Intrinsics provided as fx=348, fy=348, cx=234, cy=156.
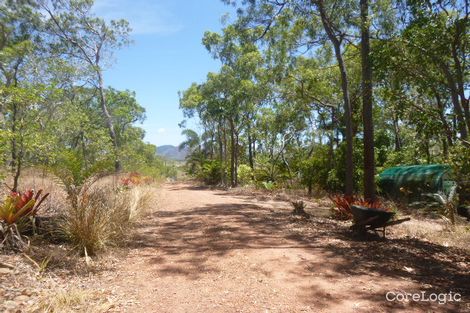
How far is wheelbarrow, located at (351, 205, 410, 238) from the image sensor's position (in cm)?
666

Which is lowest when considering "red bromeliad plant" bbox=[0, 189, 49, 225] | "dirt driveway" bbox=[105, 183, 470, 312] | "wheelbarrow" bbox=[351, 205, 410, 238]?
"dirt driveway" bbox=[105, 183, 470, 312]

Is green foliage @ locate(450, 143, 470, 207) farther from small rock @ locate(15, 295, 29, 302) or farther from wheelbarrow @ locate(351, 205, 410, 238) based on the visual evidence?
small rock @ locate(15, 295, 29, 302)

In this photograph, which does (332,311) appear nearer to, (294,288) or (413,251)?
(294,288)

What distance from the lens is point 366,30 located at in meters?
8.85

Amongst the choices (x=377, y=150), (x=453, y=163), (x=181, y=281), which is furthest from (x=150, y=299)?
(x=377, y=150)

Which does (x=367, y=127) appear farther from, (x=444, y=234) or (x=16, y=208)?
(x=16, y=208)

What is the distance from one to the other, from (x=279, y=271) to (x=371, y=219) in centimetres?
267

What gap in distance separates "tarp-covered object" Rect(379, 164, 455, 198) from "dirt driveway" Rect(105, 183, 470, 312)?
674 cm

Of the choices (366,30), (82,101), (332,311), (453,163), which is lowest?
(332,311)

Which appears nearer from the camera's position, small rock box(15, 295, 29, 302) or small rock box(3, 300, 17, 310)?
small rock box(3, 300, 17, 310)

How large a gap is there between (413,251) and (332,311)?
3.35 metres

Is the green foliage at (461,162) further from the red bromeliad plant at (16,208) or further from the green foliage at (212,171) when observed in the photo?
the green foliage at (212,171)

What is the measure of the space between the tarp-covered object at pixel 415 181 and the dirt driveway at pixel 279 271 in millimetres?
6740

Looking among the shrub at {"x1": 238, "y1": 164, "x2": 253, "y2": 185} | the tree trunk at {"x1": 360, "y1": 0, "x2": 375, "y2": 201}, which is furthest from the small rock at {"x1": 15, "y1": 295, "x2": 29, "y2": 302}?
the shrub at {"x1": 238, "y1": 164, "x2": 253, "y2": 185}
